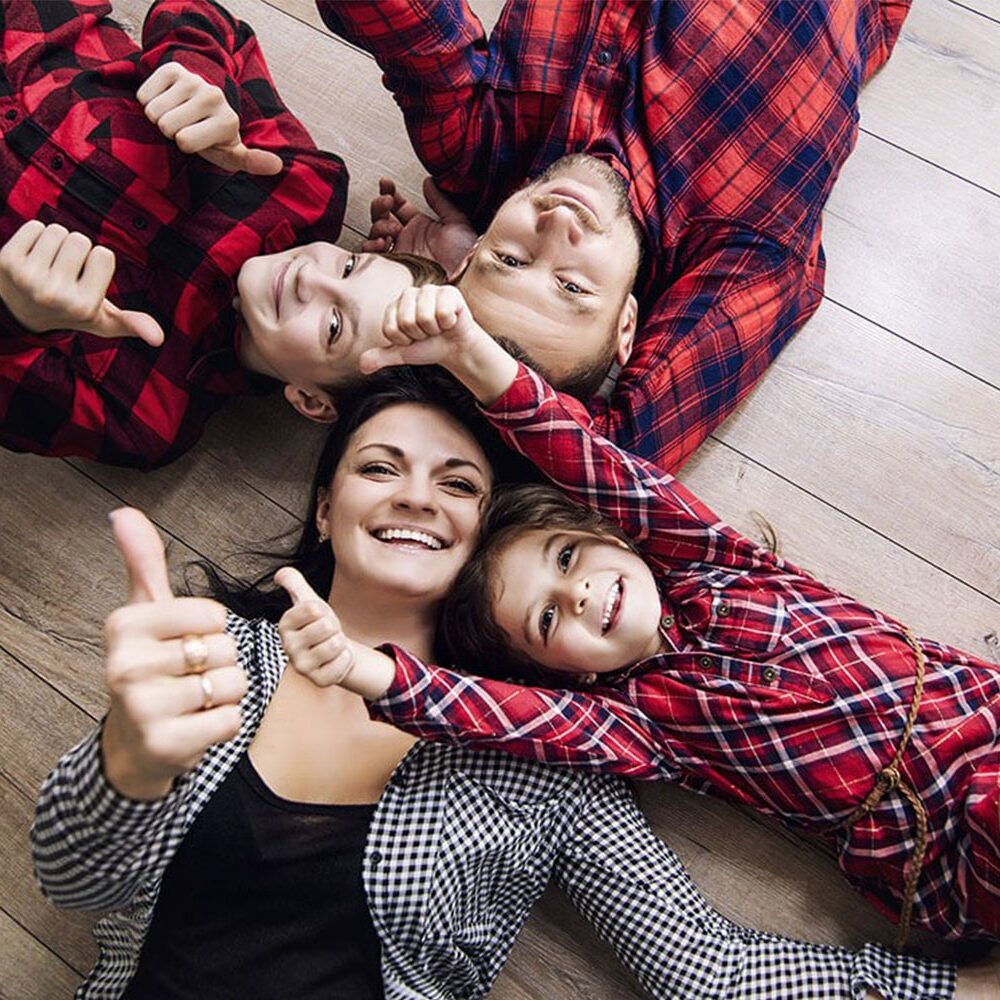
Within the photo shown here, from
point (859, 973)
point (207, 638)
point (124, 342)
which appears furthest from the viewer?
point (124, 342)

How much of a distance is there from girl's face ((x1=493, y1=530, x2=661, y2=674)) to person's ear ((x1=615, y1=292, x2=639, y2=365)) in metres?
0.25

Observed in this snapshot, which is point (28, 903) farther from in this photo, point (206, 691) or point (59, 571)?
point (206, 691)

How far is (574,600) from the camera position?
1.07 m

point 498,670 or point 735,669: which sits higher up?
point 735,669

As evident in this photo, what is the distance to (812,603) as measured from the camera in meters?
1.16

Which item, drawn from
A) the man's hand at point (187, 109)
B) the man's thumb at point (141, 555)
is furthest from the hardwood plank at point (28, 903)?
the man's hand at point (187, 109)

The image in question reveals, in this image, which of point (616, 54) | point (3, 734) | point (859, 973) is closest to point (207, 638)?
point (3, 734)

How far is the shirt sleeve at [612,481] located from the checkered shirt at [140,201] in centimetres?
40

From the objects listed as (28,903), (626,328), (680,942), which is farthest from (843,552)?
(28,903)

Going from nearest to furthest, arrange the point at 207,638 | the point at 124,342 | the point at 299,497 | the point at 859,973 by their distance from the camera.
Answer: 1. the point at 207,638
2. the point at 859,973
3. the point at 124,342
4. the point at 299,497

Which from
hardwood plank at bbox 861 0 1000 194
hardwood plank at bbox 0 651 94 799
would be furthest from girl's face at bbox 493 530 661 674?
hardwood plank at bbox 861 0 1000 194

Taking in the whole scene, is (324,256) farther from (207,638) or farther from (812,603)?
(812,603)

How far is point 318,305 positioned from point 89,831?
23.4 inches

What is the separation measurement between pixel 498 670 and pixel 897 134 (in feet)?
2.91
